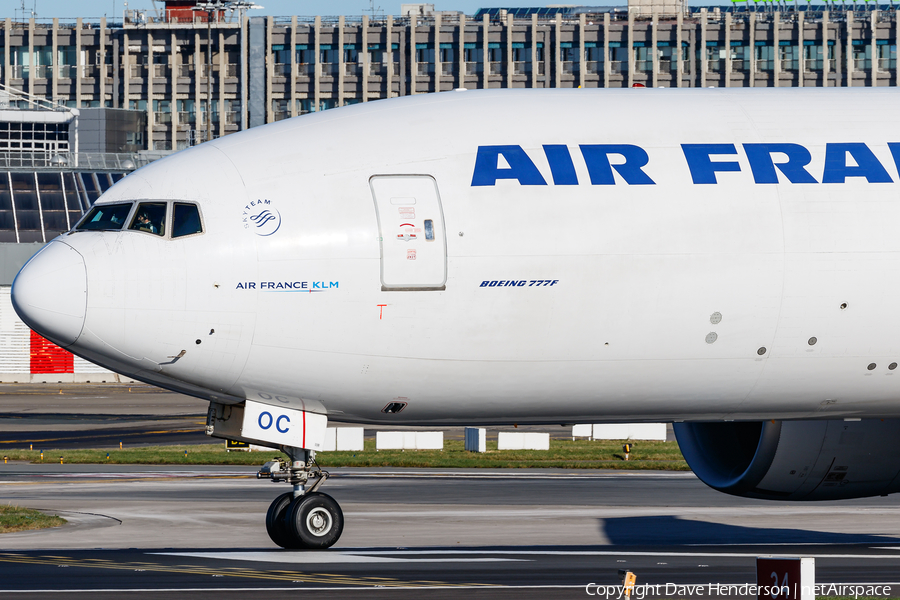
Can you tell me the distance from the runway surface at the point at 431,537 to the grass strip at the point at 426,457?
2138 millimetres

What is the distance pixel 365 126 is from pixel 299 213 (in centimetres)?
180

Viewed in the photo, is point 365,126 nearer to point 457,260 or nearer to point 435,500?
point 457,260

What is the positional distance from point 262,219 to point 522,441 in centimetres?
3069

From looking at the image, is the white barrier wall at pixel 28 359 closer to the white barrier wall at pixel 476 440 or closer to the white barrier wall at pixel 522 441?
the white barrier wall at pixel 476 440

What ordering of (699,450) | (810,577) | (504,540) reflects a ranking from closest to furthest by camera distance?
(810,577) < (699,450) < (504,540)

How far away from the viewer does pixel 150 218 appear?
18.5 metres

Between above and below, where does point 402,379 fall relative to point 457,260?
below

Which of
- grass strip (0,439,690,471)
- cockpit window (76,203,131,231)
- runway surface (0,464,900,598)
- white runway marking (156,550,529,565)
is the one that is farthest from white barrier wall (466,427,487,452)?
cockpit window (76,203,131,231)

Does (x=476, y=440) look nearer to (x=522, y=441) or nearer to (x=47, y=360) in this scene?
(x=522, y=441)

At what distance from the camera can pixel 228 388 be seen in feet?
61.5

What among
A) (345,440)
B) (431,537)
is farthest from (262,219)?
(345,440)

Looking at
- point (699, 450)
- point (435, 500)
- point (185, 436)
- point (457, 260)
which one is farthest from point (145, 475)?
point (457, 260)

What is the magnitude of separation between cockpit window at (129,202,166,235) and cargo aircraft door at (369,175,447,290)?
2876 millimetres

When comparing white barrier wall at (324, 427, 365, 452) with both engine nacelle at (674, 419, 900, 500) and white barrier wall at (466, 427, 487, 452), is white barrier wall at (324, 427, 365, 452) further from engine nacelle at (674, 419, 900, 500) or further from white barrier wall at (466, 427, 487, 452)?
engine nacelle at (674, 419, 900, 500)
